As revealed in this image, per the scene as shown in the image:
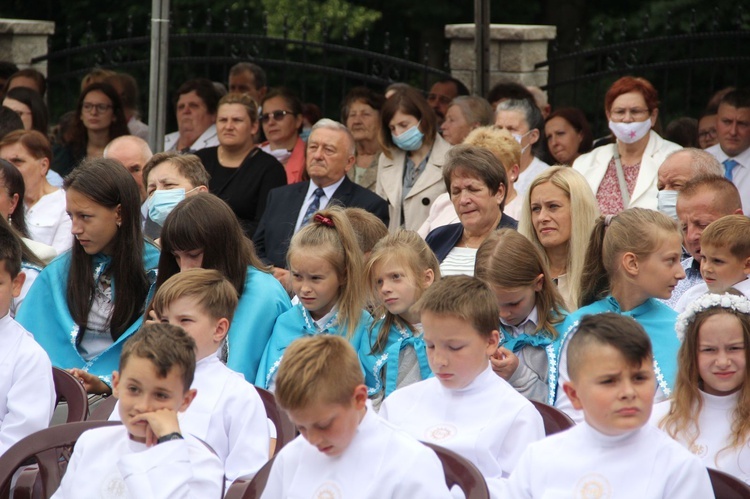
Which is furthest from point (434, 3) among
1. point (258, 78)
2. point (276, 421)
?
point (276, 421)

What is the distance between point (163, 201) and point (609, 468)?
3.45 meters

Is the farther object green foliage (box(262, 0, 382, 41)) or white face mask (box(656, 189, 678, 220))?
green foliage (box(262, 0, 382, 41))

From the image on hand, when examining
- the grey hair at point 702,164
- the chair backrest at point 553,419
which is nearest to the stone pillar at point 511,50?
the grey hair at point 702,164

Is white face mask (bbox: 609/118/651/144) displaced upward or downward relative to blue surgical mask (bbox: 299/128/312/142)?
upward

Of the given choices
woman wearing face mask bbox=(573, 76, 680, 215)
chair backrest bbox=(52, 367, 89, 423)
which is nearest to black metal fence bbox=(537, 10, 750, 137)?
woman wearing face mask bbox=(573, 76, 680, 215)

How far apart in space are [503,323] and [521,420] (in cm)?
92

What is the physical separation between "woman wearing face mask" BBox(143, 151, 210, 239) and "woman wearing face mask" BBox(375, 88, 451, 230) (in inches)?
64.7

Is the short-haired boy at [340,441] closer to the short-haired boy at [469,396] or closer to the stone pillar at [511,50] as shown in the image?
the short-haired boy at [469,396]

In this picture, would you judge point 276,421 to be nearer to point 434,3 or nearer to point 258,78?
point 258,78

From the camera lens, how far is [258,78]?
10.1 m

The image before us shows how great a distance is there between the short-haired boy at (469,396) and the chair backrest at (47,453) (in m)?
1.02

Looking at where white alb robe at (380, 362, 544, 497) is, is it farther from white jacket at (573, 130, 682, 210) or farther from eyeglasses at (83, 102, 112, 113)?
eyeglasses at (83, 102, 112, 113)

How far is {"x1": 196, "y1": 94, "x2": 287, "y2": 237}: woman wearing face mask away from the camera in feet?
25.2

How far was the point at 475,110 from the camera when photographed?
26.6ft
